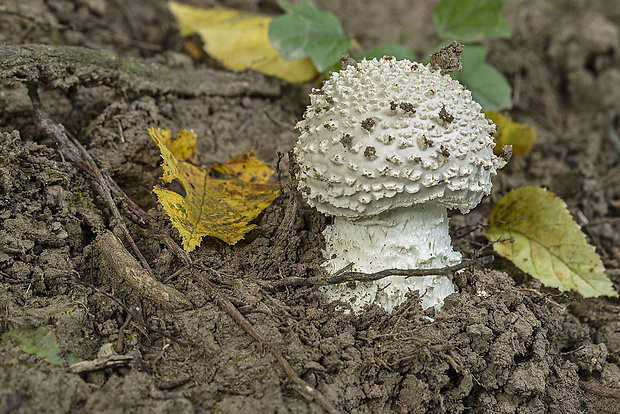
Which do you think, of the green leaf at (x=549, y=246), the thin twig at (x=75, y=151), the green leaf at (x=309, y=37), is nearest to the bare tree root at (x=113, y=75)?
the thin twig at (x=75, y=151)

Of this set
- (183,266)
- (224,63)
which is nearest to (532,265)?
(183,266)

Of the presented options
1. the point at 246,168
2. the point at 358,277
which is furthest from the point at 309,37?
the point at 358,277

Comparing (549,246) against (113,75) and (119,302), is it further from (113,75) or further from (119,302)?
(113,75)

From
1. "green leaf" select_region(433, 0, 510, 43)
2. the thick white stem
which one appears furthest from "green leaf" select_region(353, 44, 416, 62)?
the thick white stem

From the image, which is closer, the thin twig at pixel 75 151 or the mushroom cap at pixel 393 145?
the mushroom cap at pixel 393 145

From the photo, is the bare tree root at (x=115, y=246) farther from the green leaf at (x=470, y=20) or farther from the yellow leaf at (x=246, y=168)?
the green leaf at (x=470, y=20)

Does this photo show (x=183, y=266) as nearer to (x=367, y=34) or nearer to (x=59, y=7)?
(x=59, y=7)
